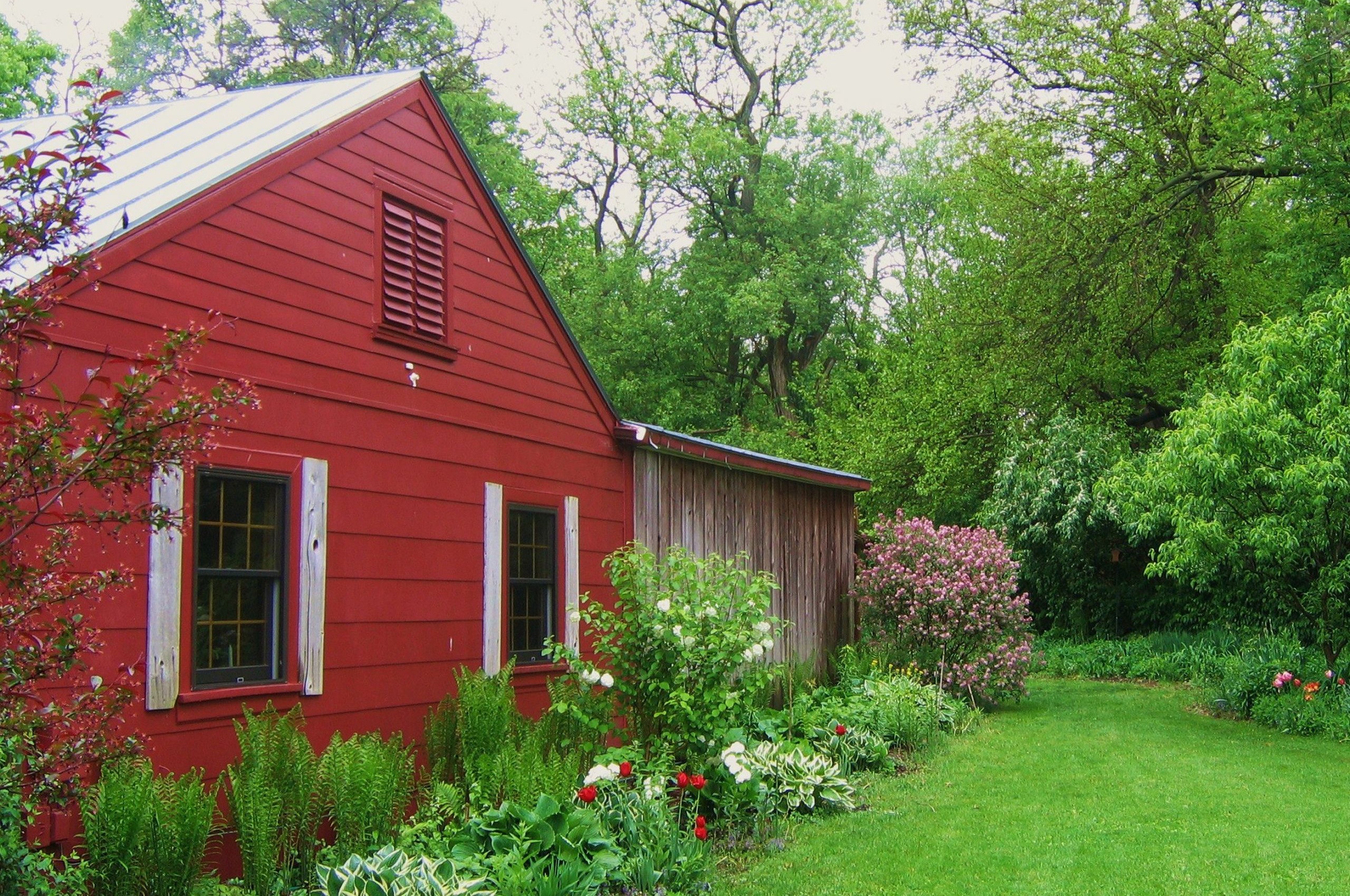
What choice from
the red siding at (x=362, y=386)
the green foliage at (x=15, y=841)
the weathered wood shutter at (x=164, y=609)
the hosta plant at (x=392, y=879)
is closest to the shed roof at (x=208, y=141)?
the red siding at (x=362, y=386)

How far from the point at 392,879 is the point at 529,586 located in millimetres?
4105

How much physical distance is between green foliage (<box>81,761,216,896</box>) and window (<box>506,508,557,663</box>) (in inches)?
152

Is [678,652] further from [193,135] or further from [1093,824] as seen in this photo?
[193,135]

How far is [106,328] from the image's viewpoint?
5941mm

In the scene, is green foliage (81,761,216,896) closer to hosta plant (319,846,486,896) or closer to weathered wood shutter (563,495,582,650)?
hosta plant (319,846,486,896)

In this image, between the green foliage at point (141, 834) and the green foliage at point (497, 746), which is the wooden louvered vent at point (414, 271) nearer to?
the green foliage at point (497, 746)

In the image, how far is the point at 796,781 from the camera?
344 inches

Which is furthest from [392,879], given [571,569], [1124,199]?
[1124,199]

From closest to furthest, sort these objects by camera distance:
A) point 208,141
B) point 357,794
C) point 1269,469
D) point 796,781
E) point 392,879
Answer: point 392,879, point 357,794, point 208,141, point 796,781, point 1269,469

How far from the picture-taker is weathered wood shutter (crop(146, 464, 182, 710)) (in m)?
6.00

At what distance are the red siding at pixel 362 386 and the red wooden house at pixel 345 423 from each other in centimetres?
2

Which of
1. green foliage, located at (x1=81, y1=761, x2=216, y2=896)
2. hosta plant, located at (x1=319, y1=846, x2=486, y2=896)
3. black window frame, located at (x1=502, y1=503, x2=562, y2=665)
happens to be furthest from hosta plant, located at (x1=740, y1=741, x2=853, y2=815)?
green foliage, located at (x1=81, y1=761, x2=216, y2=896)

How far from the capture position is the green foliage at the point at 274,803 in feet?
18.3

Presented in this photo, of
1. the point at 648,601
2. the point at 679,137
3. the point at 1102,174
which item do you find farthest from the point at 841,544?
the point at 679,137
